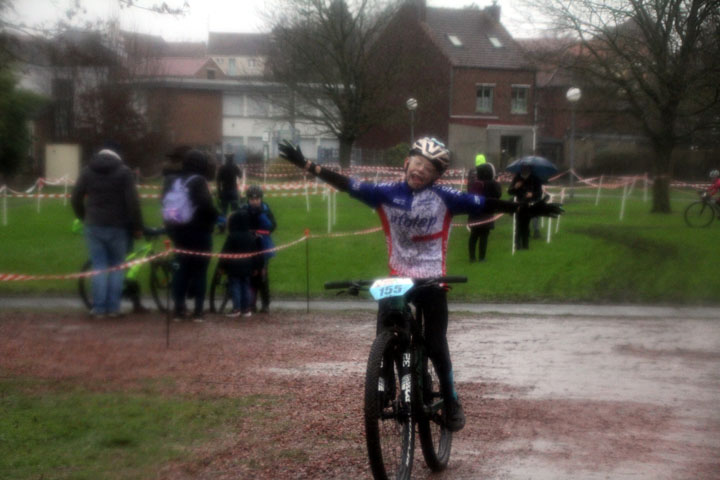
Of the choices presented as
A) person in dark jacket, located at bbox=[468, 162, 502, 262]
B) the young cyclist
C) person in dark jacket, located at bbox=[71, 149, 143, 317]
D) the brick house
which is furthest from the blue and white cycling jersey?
the brick house

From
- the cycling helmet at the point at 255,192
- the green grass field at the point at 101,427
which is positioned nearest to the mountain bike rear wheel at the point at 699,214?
the cycling helmet at the point at 255,192

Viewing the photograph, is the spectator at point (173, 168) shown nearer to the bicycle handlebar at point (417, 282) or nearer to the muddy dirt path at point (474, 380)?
the muddy dirt path at point (474, 380)

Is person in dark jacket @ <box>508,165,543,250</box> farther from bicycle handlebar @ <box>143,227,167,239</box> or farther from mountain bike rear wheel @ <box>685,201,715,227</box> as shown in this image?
bicycle handlebar @ <box>143,227,167,239</box>

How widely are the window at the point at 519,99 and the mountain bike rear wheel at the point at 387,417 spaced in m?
59.5

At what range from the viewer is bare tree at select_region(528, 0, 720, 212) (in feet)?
97.4

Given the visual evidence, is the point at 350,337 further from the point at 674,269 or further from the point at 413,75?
the point at 413,75

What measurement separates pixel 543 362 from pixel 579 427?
9.00 feet

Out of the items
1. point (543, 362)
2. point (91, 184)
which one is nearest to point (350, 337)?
point (543, 362)

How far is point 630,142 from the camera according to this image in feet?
118

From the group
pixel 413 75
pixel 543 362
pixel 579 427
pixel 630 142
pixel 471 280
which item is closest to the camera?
pixel 579 427

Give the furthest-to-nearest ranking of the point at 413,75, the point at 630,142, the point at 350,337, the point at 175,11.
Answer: the point at 413,75, the point at 630,142, the point at 175,11, the point at 350,337

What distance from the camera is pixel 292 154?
5676 mm

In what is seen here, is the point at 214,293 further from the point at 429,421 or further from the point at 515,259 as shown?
the point at 429,421

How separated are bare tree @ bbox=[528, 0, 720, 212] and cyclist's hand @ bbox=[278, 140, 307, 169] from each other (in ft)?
80.3
